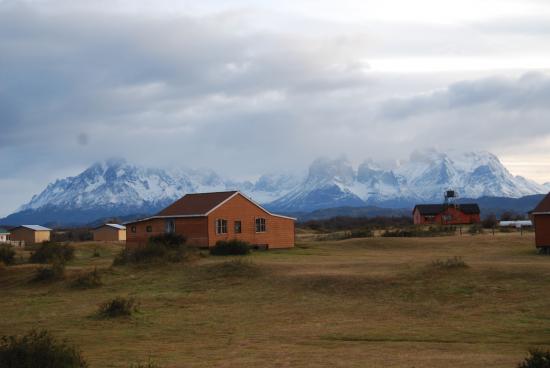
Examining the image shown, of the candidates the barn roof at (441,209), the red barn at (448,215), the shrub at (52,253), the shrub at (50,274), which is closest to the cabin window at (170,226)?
the shrub at (52,253)

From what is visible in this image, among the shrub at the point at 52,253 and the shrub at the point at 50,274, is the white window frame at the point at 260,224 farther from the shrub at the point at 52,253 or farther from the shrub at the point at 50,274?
the shrub at the point at 50,274

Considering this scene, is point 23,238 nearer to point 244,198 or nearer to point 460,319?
point 244,198

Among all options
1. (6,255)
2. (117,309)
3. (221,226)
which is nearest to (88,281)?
(117,309)

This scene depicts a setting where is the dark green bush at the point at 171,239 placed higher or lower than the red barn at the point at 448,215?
lower

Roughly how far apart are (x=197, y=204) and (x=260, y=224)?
15.4 feet

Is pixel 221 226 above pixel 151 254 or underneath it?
above

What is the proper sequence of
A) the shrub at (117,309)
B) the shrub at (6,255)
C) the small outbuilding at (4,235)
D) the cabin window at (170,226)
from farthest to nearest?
the small outbuilding at (4,235), the cabin window at (170,226), the shrub at (6,255), the shrub at (117,309)

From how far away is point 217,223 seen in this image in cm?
4900

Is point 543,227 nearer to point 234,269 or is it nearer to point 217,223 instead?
point 234,269

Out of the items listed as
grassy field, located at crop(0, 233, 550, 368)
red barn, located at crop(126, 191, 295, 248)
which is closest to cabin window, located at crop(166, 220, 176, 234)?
red barn, located at crop(126, 191, 295, 248)

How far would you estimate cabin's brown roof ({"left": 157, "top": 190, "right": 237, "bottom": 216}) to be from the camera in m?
49.3

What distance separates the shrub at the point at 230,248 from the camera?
43522 mm

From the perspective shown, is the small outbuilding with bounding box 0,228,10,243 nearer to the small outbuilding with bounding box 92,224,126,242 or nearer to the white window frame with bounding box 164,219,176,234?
the small outbuilding with bounding box 92,224,126,242

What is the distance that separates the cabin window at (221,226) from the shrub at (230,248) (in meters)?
4.79
